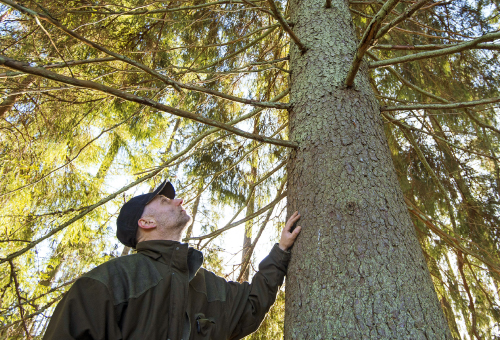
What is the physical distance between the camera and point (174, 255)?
1.78 m

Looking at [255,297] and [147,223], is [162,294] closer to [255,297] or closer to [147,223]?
[255,297]

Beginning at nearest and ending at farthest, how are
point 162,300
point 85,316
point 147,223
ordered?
point 85,316, point 162,300, point 147,223

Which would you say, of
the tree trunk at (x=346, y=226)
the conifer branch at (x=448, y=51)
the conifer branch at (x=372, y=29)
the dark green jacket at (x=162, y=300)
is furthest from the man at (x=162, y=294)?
the conifer branch at (x=448, y=51)

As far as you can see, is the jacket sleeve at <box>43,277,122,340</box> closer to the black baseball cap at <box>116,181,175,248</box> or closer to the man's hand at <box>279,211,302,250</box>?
the black baseball cap at <box>116,181,175,248</box>

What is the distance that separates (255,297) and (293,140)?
89 centimetres

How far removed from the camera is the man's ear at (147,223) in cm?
213

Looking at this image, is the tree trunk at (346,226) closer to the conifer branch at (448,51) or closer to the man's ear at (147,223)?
the conifer branch at (448,51)

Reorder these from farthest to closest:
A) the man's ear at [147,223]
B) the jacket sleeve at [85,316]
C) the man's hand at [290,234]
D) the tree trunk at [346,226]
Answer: the man's ear at [147,223]
the man's hand at [290,234]
the jacket sleeve at [85,316]
the tree trunk at [346,226]

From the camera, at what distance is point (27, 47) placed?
337 cm

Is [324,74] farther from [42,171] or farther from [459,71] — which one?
[42,171]

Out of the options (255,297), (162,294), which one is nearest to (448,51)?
(255,297)

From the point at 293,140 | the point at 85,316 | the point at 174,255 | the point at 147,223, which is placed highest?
the point at 293,140

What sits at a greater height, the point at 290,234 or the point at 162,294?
the point at 290,234

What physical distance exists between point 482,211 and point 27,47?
4865mm
